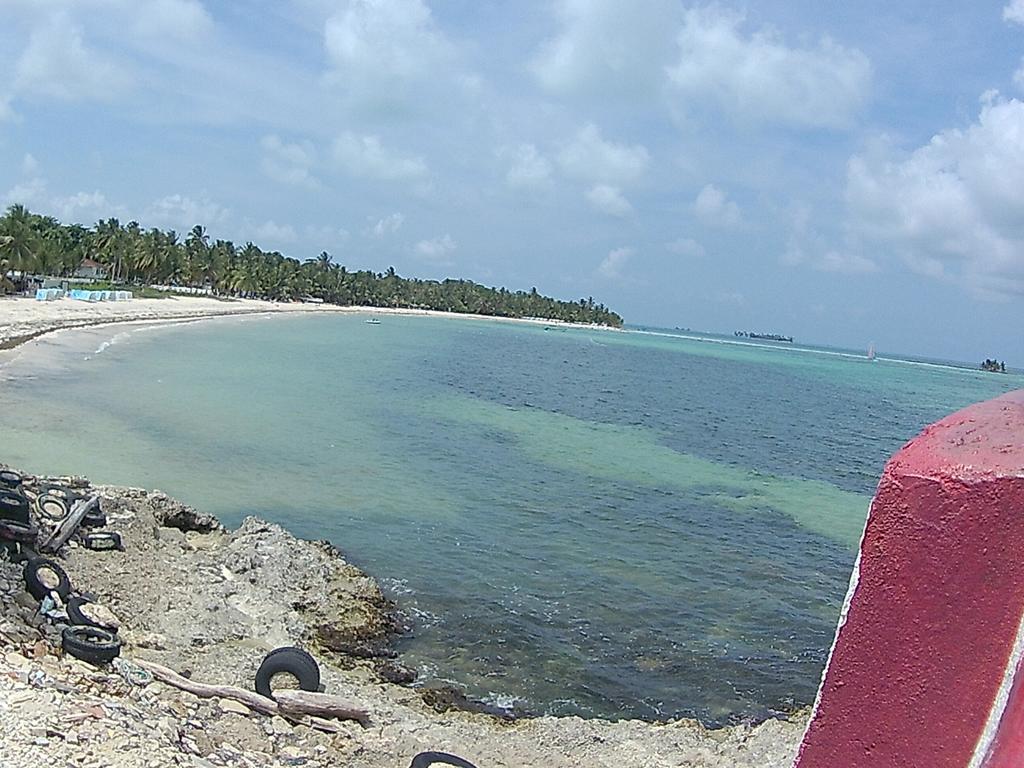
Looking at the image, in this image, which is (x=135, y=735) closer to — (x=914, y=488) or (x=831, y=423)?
(x=914, y=488)

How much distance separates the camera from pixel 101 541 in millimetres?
12898

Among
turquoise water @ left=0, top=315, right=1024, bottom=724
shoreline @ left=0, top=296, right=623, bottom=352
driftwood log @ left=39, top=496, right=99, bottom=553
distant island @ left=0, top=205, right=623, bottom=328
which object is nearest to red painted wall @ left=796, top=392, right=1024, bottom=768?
turquoise water @ left=0, top=315, right=1024, bottom=724

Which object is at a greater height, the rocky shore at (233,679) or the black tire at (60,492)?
the black tire at (60,492)

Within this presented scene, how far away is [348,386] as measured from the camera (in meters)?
48.1

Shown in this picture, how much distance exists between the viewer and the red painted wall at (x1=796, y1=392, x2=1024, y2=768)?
1932 mm

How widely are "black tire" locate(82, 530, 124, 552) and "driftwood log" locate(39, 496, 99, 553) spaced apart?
0.85ft

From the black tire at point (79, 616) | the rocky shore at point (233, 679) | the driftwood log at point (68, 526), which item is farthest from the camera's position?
the driftwood log at point (68, 526)

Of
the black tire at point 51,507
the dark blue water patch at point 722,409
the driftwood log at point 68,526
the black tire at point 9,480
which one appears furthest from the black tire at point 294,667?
the dark blue water patch at point 722,409

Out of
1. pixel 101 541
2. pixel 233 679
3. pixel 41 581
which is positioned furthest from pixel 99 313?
pixel 233 679

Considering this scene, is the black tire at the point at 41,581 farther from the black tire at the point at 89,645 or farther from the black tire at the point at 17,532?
the black tire at the point at 89,645

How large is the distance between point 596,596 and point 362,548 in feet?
15.0

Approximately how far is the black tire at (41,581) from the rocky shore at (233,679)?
0.15 m

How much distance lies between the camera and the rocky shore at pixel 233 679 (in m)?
6.91

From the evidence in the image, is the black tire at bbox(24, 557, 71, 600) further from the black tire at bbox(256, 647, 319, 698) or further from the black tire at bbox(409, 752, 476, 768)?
the black tire at bbox(409, 752, 476, 768)
